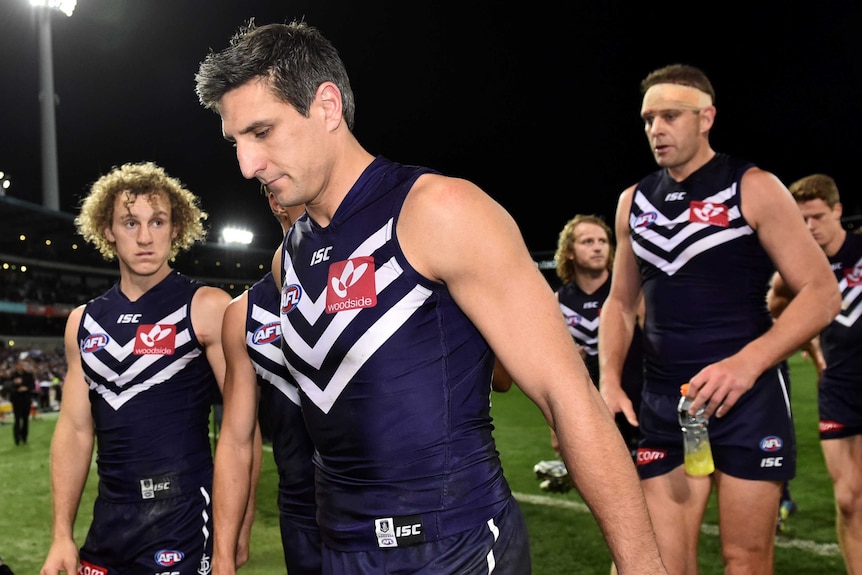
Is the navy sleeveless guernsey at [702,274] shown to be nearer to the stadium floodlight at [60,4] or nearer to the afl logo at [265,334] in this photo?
the afl logo at [265,334]

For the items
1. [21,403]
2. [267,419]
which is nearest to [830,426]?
[267,419]

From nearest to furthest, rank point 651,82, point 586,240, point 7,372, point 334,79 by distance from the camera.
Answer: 1. point 334,79
2. point 651,82
3. point 586,240
4. point 7,372

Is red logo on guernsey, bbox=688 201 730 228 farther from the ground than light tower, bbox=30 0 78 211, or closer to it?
closer to it

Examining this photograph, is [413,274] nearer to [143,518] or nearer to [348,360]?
[348,360]

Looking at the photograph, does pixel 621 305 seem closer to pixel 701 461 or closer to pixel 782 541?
pixel 701 461

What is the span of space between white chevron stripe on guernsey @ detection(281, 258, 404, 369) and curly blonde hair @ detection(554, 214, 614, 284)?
5.37 metres

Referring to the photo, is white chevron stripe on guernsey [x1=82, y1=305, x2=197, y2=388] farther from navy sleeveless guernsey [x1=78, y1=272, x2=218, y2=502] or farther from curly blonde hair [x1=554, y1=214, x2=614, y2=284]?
curly blonde hair [x1=554, y1=214, x2=614, y2=284]

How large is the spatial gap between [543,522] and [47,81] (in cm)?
3012

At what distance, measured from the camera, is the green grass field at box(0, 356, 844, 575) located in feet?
19.5

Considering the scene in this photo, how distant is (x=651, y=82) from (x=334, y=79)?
7.06 ft

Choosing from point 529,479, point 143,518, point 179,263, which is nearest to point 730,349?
point 143,518

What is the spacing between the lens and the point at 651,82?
3.70 metres

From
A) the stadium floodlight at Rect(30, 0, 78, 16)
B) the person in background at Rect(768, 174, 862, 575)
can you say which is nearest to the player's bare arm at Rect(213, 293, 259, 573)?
the person in background at Rect(768, 174, 862, 575)

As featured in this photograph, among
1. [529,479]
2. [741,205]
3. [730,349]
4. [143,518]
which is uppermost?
[741,205]
